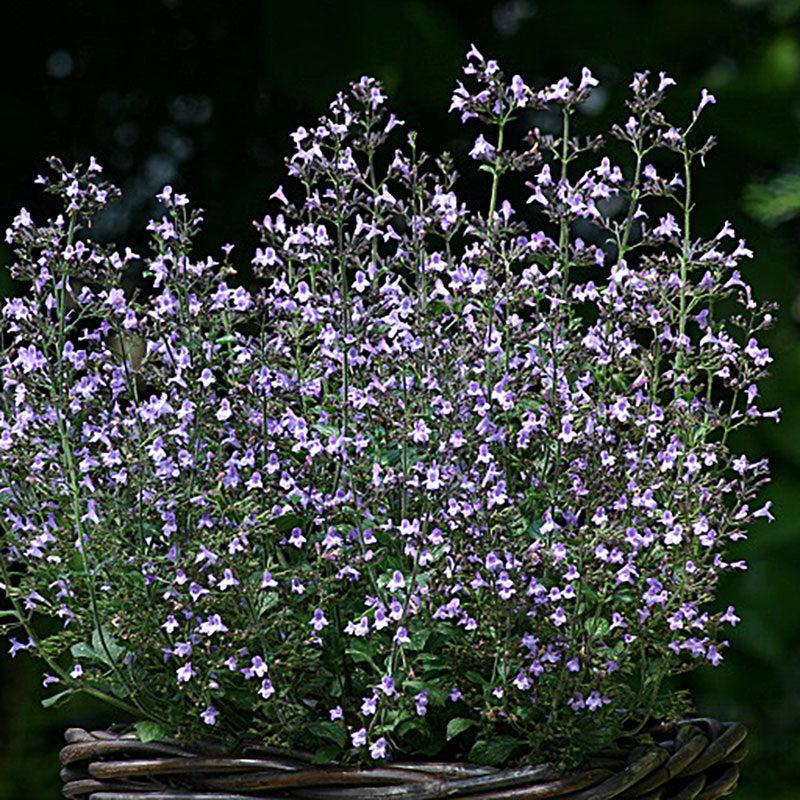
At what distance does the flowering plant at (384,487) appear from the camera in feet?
3.39

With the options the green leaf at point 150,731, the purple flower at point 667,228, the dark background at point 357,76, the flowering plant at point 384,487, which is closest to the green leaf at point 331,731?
the flowering plant at point 384,487

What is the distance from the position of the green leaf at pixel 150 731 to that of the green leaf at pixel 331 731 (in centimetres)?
12

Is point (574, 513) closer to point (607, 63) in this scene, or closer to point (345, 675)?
point (345, 675)

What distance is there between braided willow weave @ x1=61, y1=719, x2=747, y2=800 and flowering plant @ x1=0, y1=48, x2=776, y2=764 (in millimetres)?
23

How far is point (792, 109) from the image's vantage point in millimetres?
2609

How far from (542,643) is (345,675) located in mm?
162

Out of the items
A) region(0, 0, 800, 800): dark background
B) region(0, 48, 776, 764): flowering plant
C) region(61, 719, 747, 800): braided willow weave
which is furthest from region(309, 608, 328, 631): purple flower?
region(0, 0, 800, 800): dark background

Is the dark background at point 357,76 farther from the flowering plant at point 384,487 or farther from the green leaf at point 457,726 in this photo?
the green leaf at point 457,726

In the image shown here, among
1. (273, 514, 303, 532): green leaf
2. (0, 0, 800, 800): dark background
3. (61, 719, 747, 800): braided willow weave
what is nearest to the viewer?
(61, 719, 747, 800): braided willow weave

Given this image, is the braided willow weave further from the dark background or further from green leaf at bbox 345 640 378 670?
the dark background

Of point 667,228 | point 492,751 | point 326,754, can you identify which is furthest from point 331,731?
point 667,228

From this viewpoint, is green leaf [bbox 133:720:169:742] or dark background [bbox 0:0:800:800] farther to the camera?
dark background [bbox 0:0:800:800]

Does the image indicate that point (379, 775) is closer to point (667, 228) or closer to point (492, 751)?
point (492, 751)

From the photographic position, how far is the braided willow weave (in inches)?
40.1
